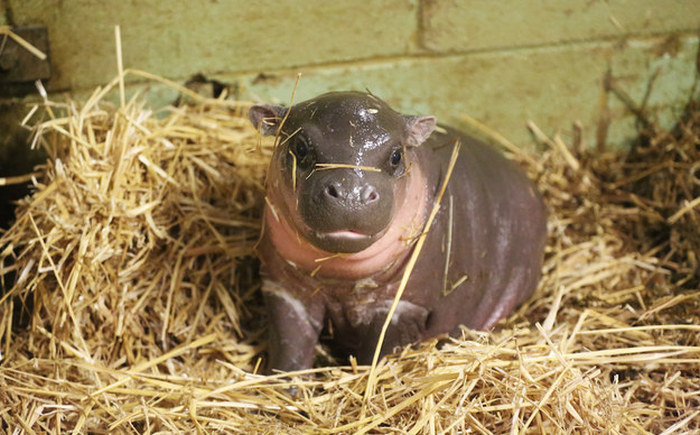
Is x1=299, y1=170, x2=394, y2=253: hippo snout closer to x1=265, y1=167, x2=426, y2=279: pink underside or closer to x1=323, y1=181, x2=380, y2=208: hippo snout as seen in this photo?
x1=323, y1=181, x2=380, y2=208: hippo snout

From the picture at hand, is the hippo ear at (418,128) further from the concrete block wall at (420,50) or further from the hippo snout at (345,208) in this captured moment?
the concrete block wall at (420,50)

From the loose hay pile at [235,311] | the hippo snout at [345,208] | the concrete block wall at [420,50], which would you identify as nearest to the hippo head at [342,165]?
the hippo snout at [345,208]

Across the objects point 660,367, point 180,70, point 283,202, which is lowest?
point 660,367

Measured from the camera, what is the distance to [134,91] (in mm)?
4121

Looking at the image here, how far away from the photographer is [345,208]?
2.65 meters

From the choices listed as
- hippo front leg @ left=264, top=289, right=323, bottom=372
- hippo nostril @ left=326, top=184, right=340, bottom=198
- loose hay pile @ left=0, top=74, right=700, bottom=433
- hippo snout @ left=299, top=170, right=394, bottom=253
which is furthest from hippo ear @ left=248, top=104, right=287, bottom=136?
hippo front leg @ left=264, top=289, right=323, bottom=372

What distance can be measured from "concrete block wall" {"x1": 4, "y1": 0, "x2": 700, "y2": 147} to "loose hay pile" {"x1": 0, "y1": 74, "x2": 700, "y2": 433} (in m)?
0.25

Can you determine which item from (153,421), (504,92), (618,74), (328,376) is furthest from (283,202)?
(618,74)

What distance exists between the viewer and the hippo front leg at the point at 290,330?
3.25 meters

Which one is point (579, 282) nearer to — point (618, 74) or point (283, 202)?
point (618, 74)

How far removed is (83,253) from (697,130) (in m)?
3.37

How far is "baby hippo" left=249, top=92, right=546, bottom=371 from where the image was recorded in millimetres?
2762

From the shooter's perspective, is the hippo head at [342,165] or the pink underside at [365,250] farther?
the pink underside at [365,250]

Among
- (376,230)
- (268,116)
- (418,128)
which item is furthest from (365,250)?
(268,116)
